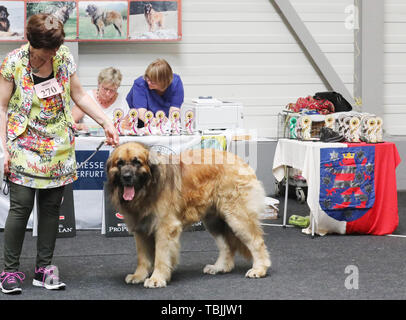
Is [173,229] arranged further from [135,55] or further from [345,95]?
[345,95]

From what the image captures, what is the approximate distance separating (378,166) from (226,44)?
9.72 feet

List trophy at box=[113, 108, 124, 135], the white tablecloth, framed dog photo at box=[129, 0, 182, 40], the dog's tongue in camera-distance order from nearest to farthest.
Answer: the dog's tongue < the white tablecloth < trophy at box=[113, 108, 124, 135] < framed dog photo at box=[129, 0, 182, 40]

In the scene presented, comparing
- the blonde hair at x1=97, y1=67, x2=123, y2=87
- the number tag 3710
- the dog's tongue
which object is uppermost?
the blonde hair at x1=97, y1=67, x2=123, y2=87

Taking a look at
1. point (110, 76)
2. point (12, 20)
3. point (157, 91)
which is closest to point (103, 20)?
point (12, 20)

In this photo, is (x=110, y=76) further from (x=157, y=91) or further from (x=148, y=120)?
(x=148, y=120)

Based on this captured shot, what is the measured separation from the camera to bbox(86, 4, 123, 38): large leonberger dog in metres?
7.57

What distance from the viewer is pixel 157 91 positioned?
6262mm

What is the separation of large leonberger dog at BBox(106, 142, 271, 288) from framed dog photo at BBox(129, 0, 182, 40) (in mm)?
3655

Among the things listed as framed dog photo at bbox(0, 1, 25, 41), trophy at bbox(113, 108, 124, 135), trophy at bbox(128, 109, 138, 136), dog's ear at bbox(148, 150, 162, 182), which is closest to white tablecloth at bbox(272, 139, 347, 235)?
trophy at bbox(128, 109, 138, 136)

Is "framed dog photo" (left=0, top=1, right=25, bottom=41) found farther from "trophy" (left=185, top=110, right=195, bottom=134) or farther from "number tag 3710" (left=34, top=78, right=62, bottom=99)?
"number tag 3710" (left=34, top=78, right=62, bottom=99)

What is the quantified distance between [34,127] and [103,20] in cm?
408

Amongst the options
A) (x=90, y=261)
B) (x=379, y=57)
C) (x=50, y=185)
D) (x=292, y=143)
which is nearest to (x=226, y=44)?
(x=379, y=57)

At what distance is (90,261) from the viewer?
480cm

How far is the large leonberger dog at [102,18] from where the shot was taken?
7566mm
